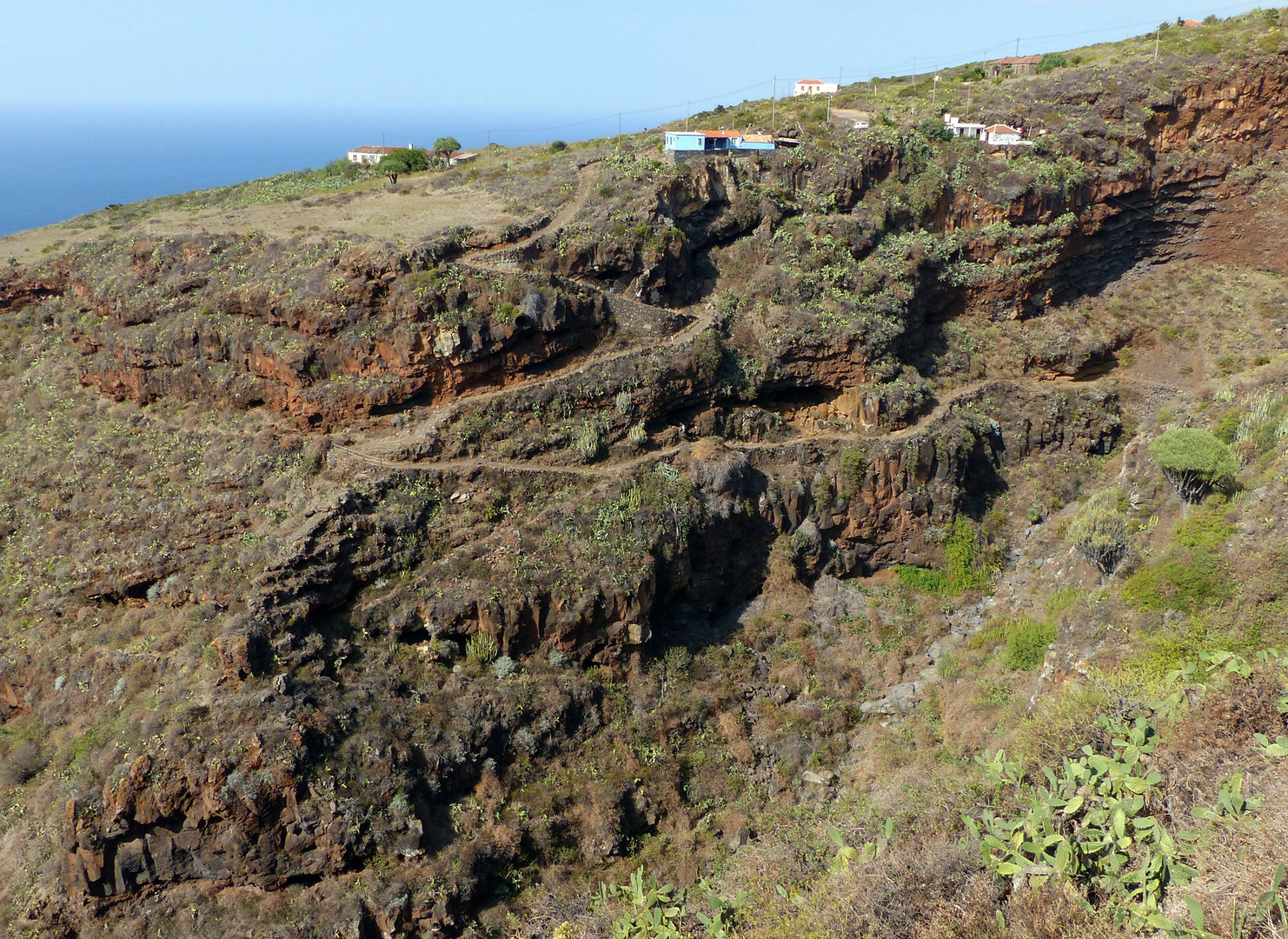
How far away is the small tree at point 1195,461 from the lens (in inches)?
1053

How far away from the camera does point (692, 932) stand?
62.6 feet

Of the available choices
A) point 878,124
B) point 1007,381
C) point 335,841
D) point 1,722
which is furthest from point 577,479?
point 878,124

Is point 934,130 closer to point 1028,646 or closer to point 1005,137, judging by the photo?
point 1005,137

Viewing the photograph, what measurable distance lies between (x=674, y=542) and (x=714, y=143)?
809 inches

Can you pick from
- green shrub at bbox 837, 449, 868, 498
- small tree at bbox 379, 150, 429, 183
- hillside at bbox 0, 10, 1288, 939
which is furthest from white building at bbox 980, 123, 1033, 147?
small tree at bbox 379, 150, 429, 183

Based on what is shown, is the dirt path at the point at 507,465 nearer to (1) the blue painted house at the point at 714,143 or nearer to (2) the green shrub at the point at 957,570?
(2) the green shrub at the point at 957,570

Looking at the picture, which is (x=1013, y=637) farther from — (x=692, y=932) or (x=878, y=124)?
(x=878, y=124)

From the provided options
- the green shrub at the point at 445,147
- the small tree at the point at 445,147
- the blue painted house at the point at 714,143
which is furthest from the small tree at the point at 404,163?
the blue painted house at the point at 714,143

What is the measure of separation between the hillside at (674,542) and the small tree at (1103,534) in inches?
7.1

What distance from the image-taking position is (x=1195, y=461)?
26.7 metres

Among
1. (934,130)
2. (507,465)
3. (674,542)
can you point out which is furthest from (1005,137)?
(507,465)

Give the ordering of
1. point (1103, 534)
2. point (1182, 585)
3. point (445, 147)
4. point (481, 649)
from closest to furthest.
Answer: point (1182, 585) → point (481, 649) → point (1103, 534) → point (445, 147)

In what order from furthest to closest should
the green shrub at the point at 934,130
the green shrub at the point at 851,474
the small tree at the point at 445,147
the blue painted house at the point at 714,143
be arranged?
the small tree at the point at 445,147, the green shrub at the point at 934,130, the blue painted house at the point at 714,143, the green shrub at the point at 851,474

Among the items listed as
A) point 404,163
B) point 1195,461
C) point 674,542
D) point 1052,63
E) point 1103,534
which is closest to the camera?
point 1195,461
